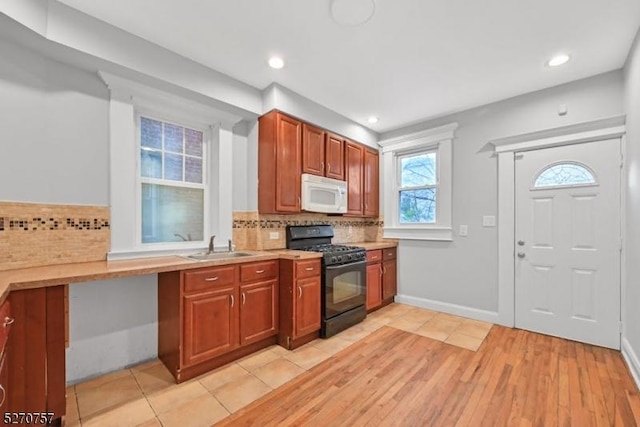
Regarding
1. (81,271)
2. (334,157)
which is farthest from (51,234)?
(334,157)

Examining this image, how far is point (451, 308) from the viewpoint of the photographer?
12.0 feet

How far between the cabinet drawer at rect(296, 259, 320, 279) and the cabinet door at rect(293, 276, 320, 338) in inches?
1.7

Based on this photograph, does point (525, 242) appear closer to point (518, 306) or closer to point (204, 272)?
point (518, 306)

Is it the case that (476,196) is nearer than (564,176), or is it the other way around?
(564,176)

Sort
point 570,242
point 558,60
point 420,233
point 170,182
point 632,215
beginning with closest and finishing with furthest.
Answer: point 632,215 < point 558,60 < point 170,182 < point 570,242 < point 420,233

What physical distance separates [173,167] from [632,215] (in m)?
4.13

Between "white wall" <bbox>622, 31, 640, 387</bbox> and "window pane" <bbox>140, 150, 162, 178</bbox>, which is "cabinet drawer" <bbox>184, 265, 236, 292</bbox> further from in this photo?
"white wall" <bbox>622, 31, 640, 387</bbox>

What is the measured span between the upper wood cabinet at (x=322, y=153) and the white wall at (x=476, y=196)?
1.31 m

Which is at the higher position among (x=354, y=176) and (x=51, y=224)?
(x=354, y=176)

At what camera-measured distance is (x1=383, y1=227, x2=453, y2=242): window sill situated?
12.1 feet

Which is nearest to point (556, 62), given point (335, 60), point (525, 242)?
point (525, 242)

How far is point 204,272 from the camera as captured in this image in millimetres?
2201

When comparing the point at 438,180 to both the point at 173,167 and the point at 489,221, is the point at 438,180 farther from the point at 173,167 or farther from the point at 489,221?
the point at 173,167

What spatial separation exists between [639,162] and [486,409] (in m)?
2.18
